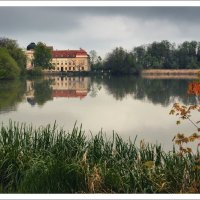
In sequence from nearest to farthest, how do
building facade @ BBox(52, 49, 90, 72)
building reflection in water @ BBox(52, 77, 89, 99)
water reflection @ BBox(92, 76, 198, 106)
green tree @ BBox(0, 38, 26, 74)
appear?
water reflection @ BBox(92, 76, 198, 106) < building facade @ BBox(52, 49, 90, 72) < building reflection in water @ BBox(52, 77, 89, 99) < green tree @ BBox(0, 38, 26, 74)

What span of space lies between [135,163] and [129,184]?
520 mm

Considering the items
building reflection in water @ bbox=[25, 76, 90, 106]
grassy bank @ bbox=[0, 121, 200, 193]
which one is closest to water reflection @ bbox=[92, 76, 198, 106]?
building reflection in water @ bbox=[25, 76, 90, 106]

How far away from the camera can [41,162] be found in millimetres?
4129

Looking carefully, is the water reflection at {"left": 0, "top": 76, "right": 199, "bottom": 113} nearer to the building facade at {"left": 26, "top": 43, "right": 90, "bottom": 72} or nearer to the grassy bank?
the building facade at {"left": 26, "top": 43, "right": 90, "bottom": 72}

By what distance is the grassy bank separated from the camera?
374 centimetres

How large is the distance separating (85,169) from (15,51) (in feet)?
91.4

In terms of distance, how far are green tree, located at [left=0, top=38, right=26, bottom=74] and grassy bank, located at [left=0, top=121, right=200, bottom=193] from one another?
2463cm

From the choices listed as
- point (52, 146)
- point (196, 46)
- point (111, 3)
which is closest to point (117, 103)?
point (196, 46)

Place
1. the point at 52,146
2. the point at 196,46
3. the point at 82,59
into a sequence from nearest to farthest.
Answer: the point at 52,146 < the point at 196,46 < the point at 82,59

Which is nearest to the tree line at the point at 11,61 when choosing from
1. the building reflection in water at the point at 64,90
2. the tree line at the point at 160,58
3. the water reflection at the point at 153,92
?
the building reflection in water at the point at 64,90

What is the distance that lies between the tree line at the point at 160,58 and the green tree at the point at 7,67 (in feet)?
31.7

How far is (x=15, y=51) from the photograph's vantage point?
3095 centimetres

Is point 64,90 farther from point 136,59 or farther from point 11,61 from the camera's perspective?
point 136,59

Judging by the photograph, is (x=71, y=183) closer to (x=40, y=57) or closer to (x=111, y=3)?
(x=111, y=3)
